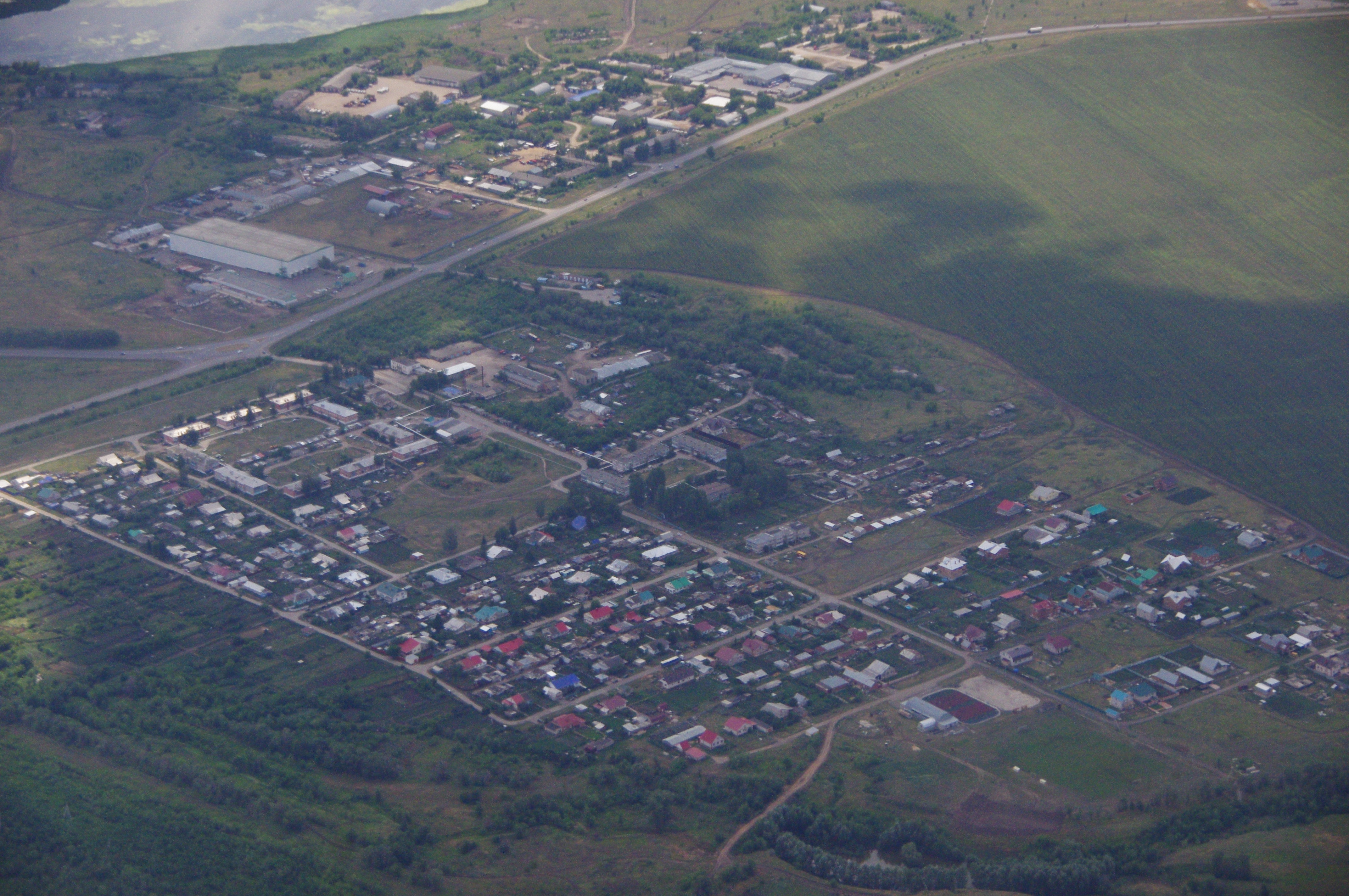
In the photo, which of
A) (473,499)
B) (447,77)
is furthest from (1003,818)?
(447,77)

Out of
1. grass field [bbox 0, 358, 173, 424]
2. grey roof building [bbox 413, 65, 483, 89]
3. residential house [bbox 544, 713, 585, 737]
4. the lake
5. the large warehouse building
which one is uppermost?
the lake

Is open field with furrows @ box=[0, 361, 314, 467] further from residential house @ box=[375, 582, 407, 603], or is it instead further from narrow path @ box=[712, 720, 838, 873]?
narrow path @ box=[712, 720, 838, 873]

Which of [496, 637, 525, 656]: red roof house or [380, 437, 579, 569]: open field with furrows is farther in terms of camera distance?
[380, 437, 579, 569]: open field with furrows

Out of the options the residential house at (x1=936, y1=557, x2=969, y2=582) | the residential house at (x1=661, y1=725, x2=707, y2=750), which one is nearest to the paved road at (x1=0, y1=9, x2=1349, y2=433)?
the residential house at (x1=936, y1=557, x2=969, y2=582)

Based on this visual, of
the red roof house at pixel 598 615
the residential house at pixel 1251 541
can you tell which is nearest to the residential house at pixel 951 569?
the residential house at pixel 1251 541

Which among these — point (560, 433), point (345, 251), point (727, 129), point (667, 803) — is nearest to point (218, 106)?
point (345, 251)

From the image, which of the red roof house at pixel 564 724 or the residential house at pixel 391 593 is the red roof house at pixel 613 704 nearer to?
the red roof house at pixel 564 724
